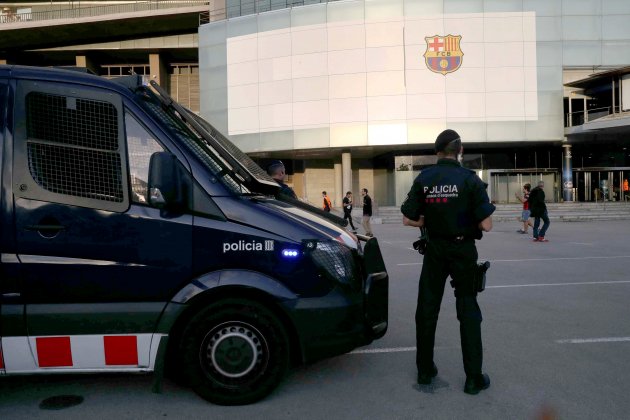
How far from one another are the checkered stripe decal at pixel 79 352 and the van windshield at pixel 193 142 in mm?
1149

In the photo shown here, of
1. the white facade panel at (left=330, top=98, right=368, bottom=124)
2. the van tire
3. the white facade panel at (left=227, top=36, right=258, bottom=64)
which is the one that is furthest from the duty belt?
the white facade panel at (left=227, top=36, right=258, bottom=64)

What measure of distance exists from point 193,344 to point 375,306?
4.29ft

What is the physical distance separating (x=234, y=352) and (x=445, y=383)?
5.28ft

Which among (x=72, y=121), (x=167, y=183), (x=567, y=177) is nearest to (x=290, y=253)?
(x=167, y=183)

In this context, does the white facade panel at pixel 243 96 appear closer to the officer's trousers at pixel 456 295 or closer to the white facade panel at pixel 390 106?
the white facade panel at pixel 390 106

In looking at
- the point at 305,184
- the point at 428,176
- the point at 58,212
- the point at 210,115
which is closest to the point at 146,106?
the point at 58,212

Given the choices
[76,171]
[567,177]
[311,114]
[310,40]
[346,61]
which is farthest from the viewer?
[567,177]

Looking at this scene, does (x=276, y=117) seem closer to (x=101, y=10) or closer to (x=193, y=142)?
(x=101, y=10)

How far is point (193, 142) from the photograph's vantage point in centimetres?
340

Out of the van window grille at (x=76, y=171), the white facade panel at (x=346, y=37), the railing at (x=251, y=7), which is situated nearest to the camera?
the van window grille at (x=76, y=171)

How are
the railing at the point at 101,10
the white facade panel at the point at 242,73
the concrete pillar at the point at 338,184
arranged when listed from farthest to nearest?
the concrete pillar at the point at 338,184 → the railing at the point at 101,10 → the white facade panel at the point at 242,73

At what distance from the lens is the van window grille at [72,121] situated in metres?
3.09

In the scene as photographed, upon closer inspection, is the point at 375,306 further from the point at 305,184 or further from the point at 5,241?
the point at 305,184

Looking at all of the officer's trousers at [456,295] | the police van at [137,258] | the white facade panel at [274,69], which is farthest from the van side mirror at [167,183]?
the white facade panel at [274,69]
